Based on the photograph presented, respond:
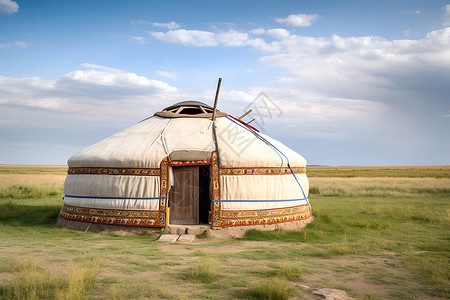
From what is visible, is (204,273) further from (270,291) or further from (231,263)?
(270,291)

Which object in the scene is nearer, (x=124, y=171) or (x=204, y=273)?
(x=204, y=273)

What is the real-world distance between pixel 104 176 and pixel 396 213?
28.0 feet

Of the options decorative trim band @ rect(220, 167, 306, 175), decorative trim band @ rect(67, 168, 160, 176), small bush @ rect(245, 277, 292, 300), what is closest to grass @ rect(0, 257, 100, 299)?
small bush @ rect(245, 277, 292, 300)

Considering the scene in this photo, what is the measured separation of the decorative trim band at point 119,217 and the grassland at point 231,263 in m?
0.29

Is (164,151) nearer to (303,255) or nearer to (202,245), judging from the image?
(202,245)

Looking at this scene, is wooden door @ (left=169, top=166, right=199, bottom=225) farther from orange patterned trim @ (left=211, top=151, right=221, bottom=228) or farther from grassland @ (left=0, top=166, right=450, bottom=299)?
grassland @ (left=0, top=166, right=450, bottom=299)

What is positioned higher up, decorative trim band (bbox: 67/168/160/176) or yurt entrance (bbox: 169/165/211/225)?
decorative trim band (bbox: 67/168/160/176)

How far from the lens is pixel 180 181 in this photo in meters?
8.08

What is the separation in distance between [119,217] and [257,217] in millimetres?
2951

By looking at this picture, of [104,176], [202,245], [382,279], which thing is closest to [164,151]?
[104,176]

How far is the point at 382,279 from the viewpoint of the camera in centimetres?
484

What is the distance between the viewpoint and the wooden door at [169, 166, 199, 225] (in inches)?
318

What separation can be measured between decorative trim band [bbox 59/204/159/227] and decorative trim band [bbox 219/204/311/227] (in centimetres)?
147

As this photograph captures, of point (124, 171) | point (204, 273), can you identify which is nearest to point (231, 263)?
point (204, 273)
